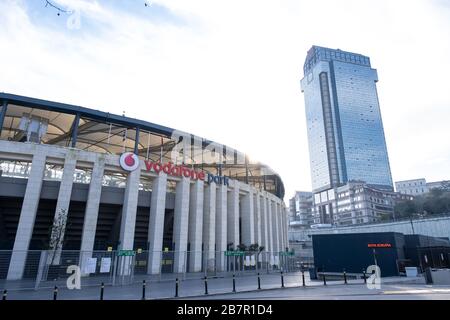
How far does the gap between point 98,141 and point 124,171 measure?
15827 mm

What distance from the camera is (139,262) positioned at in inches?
1222

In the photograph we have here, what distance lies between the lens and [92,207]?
3028 centimetres

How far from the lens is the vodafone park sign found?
108 ft

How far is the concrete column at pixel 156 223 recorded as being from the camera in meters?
32.2

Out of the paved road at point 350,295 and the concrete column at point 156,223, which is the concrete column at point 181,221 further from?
the paved road at point 350,295

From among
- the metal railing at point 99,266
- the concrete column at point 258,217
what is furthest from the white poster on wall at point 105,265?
the concrete column at point 258,217

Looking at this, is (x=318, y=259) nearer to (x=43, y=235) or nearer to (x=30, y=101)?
(x=43, y=235)

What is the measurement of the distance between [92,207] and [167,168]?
996cm

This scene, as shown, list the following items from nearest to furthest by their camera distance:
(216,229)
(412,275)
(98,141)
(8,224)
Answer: (412,275), (8,224), (216,229), (98,141)

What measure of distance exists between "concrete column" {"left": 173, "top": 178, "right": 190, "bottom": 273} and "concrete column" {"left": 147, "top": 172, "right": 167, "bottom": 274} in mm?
2485

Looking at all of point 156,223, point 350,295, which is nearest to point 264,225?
point 156,223

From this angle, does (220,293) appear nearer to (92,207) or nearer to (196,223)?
(92,207)
